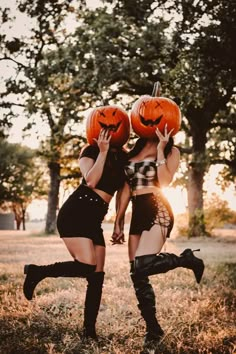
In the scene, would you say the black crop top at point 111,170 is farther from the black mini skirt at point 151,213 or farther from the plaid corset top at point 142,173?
the black mini skirt at point 151,213

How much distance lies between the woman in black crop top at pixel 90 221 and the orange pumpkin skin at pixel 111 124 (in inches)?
3.7

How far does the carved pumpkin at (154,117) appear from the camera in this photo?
13.8ft

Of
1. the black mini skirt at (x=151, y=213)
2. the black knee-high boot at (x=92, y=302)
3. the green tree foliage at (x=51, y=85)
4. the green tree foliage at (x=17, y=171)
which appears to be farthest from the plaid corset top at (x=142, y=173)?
the green tree foliage at (x=17, y=171)

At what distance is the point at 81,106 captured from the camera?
20.2 m

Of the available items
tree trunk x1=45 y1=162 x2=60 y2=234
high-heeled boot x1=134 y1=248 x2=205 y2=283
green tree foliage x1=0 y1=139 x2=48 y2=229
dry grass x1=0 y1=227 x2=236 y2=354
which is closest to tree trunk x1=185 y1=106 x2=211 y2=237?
tree trunk x1=45 y1=162 x2=60 y2=234

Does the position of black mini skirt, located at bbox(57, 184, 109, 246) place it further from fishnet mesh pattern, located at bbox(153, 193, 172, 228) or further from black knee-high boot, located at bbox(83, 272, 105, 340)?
fishnet mesh pattern, located at bbox(153, 193, 172, 228)

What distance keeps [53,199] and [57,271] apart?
2616 centimetres

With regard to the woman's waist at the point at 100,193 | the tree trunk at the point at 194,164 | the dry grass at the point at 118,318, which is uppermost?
the tree trunk at the point at 194,164

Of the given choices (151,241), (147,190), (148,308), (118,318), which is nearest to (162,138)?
(147,190)

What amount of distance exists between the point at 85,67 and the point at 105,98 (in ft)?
10.4

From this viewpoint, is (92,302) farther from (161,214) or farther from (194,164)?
(194,164)

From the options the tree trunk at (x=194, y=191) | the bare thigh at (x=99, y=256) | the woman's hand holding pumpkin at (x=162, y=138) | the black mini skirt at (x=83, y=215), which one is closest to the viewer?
the woman's hand holding pumpkin at (x=162, y=138)

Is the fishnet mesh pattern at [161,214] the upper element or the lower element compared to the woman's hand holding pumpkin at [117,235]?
upper

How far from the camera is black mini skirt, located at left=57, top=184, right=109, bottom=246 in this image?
4.06 metres
